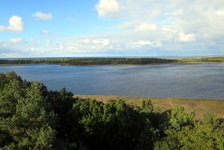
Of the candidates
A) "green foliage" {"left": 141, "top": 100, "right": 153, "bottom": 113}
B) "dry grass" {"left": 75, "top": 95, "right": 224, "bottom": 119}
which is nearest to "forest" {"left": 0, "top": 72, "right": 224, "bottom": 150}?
"green foliage" {"left": 141, "top": 100, "right": 153, "bottom": 113}

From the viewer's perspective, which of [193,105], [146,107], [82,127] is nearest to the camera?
[82,127]

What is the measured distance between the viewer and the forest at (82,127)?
53.9ft

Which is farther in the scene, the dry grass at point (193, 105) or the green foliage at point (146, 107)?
the dry grass at point (193, 105)

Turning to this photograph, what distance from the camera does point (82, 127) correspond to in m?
24.0

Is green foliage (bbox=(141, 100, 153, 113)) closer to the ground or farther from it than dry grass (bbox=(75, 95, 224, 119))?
farther from it

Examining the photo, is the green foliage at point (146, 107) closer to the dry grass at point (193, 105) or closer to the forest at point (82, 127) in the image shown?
the forest at point (82, 127)

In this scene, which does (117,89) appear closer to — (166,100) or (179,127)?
(166,100)

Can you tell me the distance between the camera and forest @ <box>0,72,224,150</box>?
647 inches

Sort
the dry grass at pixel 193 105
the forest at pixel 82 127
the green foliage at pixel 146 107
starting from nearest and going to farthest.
Answer: 1. the forest at pixel 82 127
2. the green foliage at pixel 146 107
3. the dry grass at pixel 193 105

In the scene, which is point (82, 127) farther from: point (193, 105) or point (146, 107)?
point (193, 105)

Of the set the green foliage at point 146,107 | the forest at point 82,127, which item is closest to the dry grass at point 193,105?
the green foliage at point 146,107

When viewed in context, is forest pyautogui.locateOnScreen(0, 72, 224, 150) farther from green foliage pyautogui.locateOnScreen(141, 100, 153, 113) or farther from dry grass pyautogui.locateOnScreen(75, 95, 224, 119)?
dry grass pyautogui.locateOnScreen(75, 95, 224, 119)

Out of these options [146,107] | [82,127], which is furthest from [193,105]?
[82,127]

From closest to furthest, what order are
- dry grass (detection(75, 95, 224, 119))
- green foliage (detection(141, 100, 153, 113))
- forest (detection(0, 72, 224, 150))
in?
forest (detection(0, 72, 224, 150)), green foliage (detection(141, 100, 153, 113)), dry grass (detection(75, 95, 224, 119))
